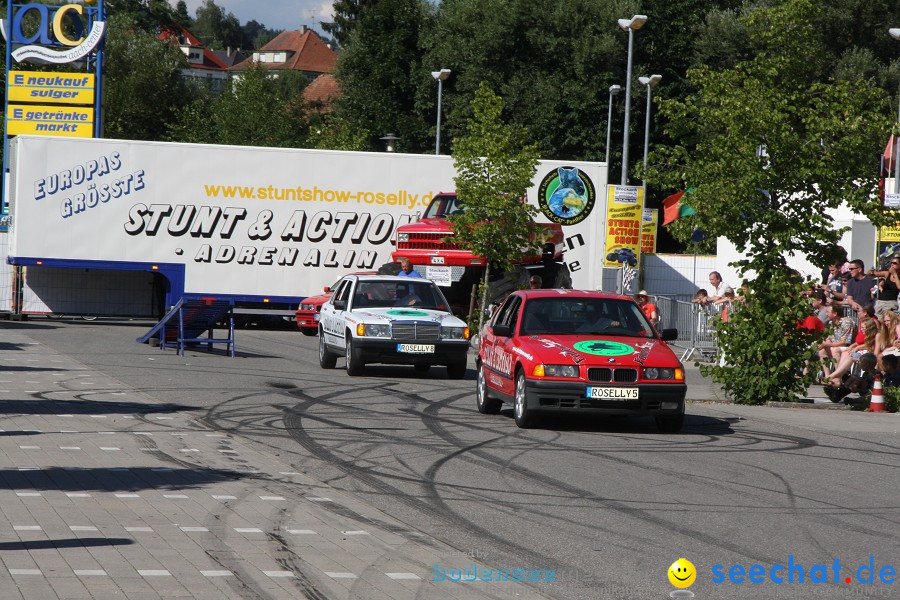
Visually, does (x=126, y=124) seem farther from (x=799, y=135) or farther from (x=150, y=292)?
(x=799, y=135)

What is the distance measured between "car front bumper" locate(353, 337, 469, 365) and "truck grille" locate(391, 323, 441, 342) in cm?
6

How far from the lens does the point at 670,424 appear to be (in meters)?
14.3

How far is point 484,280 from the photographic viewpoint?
2947 centimetres

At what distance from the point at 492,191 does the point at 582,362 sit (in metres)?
15.0

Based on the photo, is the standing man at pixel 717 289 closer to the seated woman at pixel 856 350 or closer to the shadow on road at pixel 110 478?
the seated woman at pixel 856 350

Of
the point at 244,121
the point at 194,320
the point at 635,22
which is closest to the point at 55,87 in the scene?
the point at 635,22

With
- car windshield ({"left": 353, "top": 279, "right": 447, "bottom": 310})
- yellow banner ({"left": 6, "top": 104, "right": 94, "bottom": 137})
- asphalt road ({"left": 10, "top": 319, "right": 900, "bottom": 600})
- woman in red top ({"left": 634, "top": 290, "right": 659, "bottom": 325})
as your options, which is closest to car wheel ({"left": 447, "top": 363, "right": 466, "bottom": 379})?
asphalt road ({"left": 10, "top": 319, "right": 900, "bottom": 600})

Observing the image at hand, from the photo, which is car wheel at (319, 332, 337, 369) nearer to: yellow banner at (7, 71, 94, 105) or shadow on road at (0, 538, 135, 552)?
shadow on road at (0, 538, 135, 552)

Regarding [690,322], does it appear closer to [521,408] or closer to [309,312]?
[309,312]

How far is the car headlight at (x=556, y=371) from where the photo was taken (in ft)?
45.4

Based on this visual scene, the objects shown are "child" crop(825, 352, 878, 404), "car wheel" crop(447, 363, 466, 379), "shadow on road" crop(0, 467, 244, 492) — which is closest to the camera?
"shadow on road" crop(0, 467, 244, 492)

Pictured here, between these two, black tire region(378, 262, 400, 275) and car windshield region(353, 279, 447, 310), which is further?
black tire region(378, 262, 400, 275)

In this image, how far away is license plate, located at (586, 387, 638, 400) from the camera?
1376 centimetres

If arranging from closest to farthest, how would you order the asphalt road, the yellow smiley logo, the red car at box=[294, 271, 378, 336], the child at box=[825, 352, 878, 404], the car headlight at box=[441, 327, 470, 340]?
the yellow smiley logo
the asphalt road
the child at box=[825, 352, 878, 404]
the car headlight at box=[441, 327, 470, 340]
the red car at box=[294, 271, 378, 336]
